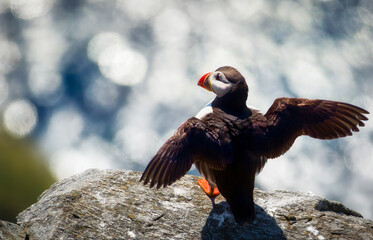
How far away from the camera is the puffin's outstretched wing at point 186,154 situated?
3588 mm

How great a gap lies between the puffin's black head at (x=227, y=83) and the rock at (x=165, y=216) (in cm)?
113

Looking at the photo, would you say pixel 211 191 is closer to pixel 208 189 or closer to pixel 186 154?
pixel 208 189

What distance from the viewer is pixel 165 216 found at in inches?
156

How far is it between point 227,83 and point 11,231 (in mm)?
2586

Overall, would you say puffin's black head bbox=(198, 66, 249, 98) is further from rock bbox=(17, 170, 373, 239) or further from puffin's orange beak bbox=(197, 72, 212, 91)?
rock bbox=(17, 170, 373, 239)

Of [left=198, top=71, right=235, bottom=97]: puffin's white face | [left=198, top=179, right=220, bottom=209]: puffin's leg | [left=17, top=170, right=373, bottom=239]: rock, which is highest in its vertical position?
[left=198, top=71, right=235, bottom=97]: puffin's white face

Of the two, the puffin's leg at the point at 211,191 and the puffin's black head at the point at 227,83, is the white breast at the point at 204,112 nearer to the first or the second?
the puffin's black head at the point at 227,83

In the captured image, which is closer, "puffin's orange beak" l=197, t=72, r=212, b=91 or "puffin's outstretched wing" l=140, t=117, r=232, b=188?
"puffin's outstretched wing" l=140, t=117, r=232, b=188

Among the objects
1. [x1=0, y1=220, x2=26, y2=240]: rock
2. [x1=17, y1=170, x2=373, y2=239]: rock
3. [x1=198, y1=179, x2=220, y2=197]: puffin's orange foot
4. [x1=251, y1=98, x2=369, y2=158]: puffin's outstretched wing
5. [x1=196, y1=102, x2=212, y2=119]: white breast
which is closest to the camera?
[x1=0, y1=220, x2=26, y2=240]: rock

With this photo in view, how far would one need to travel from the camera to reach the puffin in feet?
12.1

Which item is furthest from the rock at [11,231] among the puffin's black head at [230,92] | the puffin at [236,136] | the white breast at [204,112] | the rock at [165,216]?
the puffin's black head at [230,92]

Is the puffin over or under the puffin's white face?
under

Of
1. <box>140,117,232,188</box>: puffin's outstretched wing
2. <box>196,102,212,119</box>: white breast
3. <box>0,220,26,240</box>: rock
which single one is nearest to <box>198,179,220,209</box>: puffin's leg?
<box>140,117,232,188</box>: puffin's outstretched wing

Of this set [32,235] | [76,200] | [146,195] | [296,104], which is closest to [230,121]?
[296,104]
